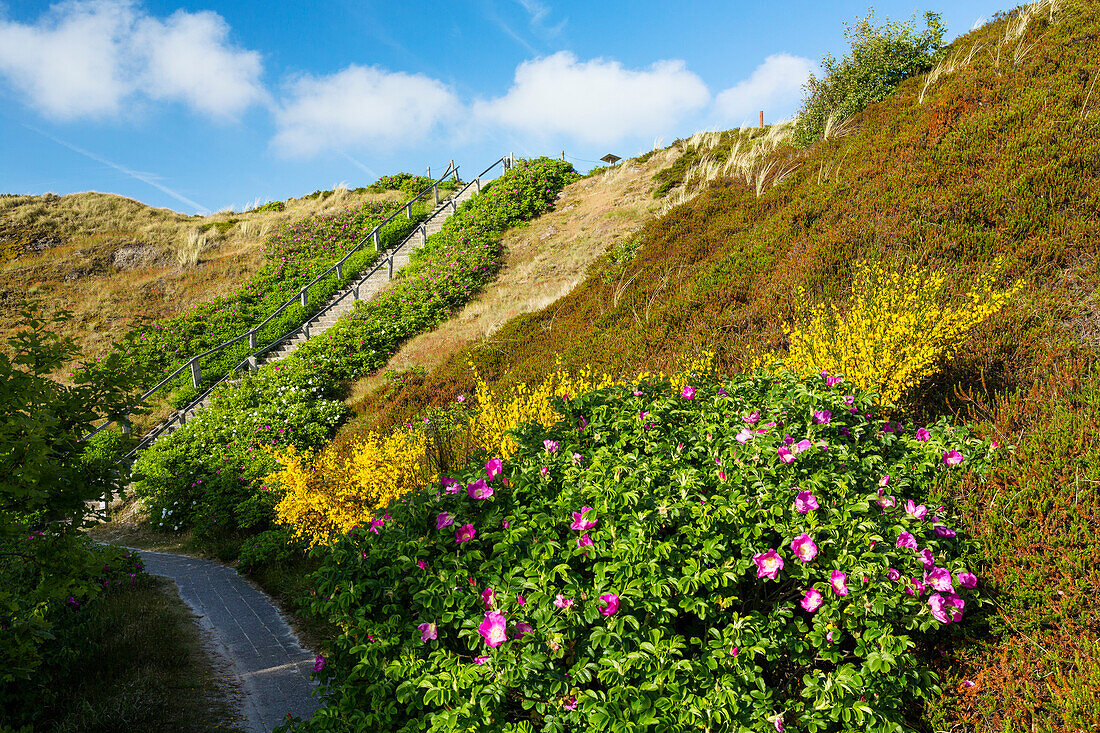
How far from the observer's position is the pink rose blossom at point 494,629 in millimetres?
2623

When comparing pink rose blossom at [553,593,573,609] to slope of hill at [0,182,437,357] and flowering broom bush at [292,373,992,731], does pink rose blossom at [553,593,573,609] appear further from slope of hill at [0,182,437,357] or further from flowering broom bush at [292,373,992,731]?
slope of hill at [0,182,437,357]

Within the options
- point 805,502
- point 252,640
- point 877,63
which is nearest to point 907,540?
point 805,502

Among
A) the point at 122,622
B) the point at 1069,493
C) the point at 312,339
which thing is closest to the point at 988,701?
the point at 1069,493

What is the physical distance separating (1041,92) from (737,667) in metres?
9.69

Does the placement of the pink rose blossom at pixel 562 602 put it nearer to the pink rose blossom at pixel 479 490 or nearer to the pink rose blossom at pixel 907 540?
the pink rose blossom at pixel 479 490

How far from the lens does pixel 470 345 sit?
12180 millimetres

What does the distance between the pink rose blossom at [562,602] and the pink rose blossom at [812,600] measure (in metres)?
1.18

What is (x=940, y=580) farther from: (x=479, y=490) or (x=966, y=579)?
(x=479, y=490)

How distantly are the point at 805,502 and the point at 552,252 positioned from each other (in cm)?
1587

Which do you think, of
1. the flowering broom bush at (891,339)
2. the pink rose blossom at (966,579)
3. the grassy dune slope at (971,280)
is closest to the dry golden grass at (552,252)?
the grassy dune slope at (971,280)

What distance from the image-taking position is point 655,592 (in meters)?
2.58

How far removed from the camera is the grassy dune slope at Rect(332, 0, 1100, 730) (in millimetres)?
2973

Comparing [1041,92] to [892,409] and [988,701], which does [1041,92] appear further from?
[988,701]

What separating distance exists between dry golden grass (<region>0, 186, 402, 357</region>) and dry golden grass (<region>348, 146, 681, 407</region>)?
425 inches
